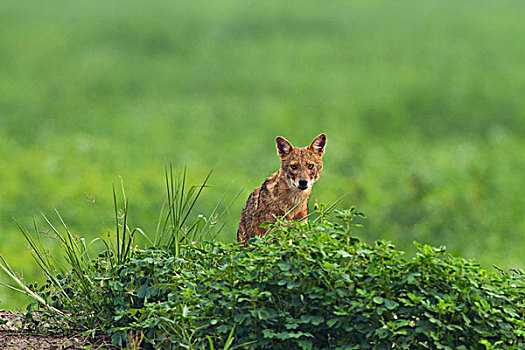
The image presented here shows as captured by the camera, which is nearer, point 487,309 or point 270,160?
point 487,309

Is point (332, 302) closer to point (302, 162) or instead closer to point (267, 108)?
point (302, 162)

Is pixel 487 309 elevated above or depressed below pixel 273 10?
below

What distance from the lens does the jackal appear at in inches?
167

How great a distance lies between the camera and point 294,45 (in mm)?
17812

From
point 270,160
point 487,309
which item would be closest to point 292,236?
point 487,309

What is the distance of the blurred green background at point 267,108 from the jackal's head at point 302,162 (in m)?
2.42

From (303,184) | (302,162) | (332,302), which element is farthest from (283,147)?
(332,302)

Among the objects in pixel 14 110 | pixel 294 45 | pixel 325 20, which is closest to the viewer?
pixel 14 110

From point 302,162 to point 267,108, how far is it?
10206 mm

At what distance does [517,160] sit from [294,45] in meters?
7.18

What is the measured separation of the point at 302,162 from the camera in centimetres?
424

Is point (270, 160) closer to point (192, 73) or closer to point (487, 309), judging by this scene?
point (192, 73)

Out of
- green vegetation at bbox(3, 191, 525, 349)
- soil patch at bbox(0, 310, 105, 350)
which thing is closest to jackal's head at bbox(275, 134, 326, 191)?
green vegetation at bbox(3, 191, 525, 349)

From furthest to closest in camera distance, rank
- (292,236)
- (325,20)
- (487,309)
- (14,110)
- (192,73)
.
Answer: (325,20) < (192,73) < (14,110) < (292,236) < (487,309)
